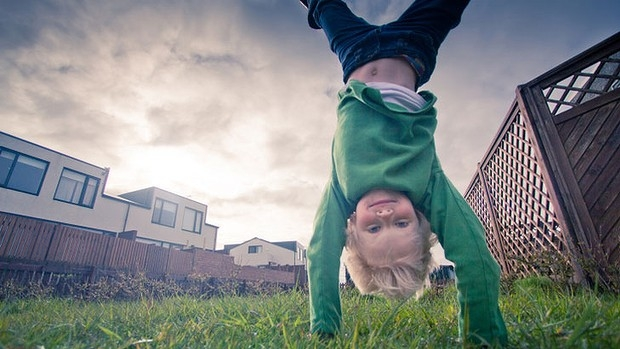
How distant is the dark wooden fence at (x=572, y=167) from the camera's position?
3584mm

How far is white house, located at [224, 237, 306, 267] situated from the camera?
121ft

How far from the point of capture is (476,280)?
1054mm

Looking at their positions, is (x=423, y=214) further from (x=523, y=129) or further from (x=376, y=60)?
(x=523, y=129)

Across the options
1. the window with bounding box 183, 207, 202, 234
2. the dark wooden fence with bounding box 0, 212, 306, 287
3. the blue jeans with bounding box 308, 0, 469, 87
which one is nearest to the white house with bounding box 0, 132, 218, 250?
the window with bounding box 183, 207, 202, 234

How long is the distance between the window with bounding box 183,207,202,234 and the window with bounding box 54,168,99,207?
25.7ft

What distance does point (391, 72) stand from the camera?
4.72 feet

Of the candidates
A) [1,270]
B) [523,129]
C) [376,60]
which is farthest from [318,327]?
[1,270]

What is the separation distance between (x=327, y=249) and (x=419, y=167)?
19.6 inches

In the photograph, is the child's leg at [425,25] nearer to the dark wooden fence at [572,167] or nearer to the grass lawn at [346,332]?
the grass lawn at [346,332]

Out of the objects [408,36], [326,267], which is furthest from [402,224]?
[408,36]

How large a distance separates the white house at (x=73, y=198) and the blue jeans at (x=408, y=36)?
14.2m

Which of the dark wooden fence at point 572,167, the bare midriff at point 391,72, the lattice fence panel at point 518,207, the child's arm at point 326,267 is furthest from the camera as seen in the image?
the lattice fence panel at point 518,207

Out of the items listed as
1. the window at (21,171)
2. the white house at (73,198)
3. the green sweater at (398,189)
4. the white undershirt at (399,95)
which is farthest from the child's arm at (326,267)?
the window at (21,171)

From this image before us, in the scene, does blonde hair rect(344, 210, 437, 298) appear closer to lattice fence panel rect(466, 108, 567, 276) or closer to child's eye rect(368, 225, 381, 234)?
child's eye rect(368, 225, 381, 234)
